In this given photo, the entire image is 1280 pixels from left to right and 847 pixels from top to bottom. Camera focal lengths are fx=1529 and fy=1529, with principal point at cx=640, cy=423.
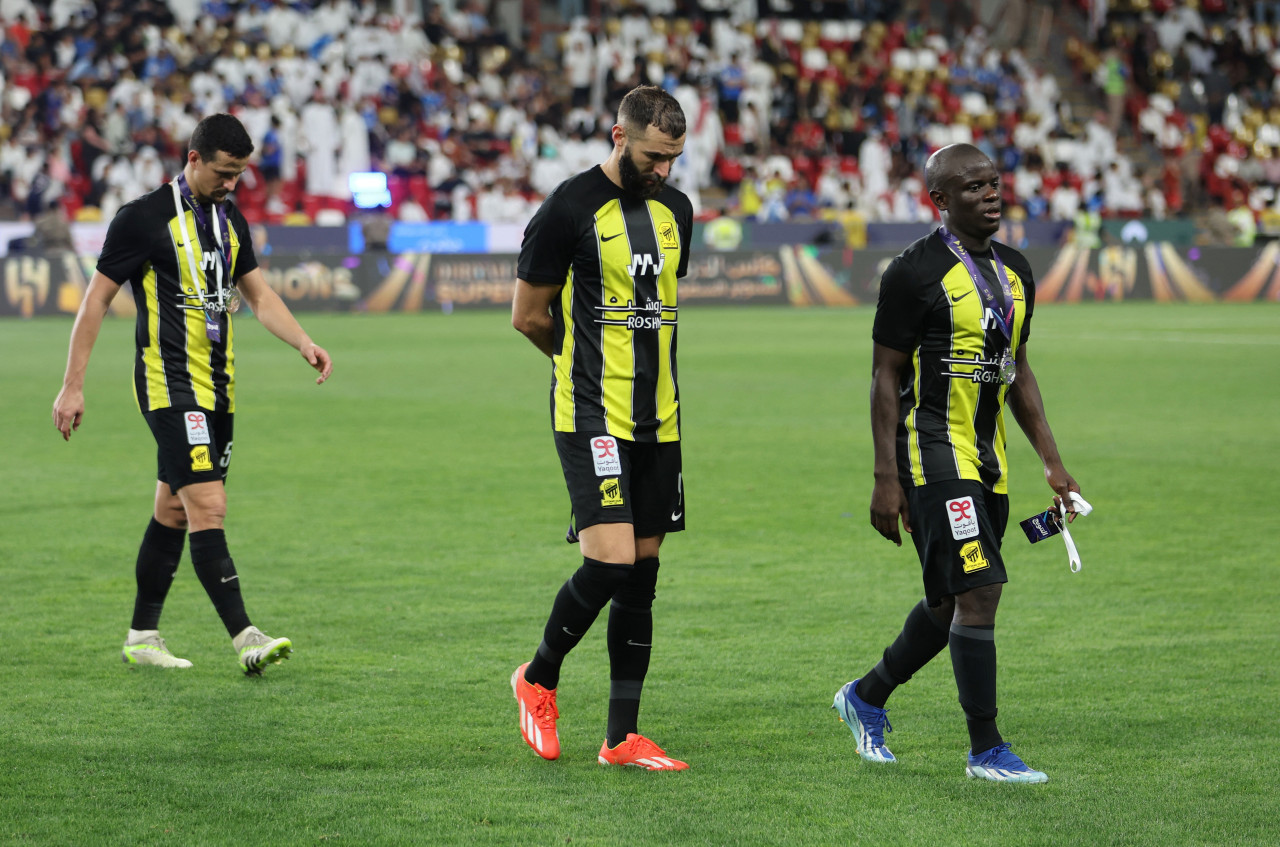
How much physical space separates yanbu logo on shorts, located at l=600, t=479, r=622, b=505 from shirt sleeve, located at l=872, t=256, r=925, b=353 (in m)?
0.86

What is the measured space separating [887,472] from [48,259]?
22.7 metres

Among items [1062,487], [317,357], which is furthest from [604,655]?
[1062,487]

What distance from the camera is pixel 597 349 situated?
4.52m

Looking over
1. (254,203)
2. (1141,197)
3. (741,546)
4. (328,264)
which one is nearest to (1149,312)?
(1141,197)

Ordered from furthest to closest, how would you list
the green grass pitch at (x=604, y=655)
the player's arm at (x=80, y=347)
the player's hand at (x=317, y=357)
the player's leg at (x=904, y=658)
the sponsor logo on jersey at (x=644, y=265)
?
→ 1. the player's hand at (x=317, y=357)
2. the player's arm at (x=80, y=347)
3. the sponsor logo on jersey at (x=644, y=265)
4. the player's leg at (x=904, y=658)
5. the green grass pitch at (x=604, y=655)

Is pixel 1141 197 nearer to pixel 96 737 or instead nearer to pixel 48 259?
pixel 48 259

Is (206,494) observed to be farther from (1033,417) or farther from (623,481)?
(1033,417)

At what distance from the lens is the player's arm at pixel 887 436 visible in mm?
4359

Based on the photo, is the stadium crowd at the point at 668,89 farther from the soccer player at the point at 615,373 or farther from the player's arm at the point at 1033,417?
the player's arm at the point at 1033,417

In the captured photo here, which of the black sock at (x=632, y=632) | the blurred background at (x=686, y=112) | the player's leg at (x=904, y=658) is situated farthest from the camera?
the blurred background at (x=686, y=112)

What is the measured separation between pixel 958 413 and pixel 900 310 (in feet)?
1.16

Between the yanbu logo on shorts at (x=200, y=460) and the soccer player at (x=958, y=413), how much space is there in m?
2.59

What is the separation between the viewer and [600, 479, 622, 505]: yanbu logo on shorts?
4465 mm

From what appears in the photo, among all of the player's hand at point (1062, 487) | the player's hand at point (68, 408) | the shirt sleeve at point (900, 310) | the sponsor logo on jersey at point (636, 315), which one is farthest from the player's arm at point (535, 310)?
the player's hand at point (68, 408)
